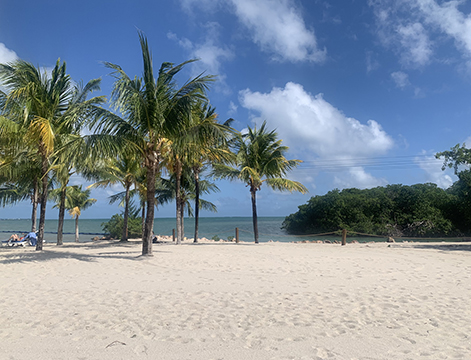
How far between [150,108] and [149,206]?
306cm

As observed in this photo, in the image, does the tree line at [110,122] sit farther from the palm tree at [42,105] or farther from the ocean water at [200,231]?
the ocean water at [200,231]

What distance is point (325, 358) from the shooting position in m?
2.92

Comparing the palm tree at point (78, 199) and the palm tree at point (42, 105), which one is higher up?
the palm tree at point (42, 105)

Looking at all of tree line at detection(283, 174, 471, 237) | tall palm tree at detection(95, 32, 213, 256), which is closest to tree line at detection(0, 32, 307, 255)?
tall palm tree at detection(95, 32, 213, 256)

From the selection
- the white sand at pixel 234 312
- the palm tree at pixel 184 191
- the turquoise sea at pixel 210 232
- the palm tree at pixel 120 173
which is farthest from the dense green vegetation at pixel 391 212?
the white sand at pixel 234 312

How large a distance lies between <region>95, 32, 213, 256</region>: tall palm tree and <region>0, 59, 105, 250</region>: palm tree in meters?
0.98

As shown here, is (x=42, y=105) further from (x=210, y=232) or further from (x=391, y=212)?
(x=210, y=232)

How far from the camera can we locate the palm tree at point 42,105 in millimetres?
9719

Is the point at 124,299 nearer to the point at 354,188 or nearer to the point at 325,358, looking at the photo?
the point at 325,358

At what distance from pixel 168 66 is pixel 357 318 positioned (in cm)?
876

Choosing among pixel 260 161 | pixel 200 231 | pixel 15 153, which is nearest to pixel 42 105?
pixel 15 153

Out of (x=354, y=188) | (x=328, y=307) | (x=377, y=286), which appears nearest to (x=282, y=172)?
(x=377, y=286)

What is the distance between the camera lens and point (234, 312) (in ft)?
13.9

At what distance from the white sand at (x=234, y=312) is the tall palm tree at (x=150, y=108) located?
153 inches
